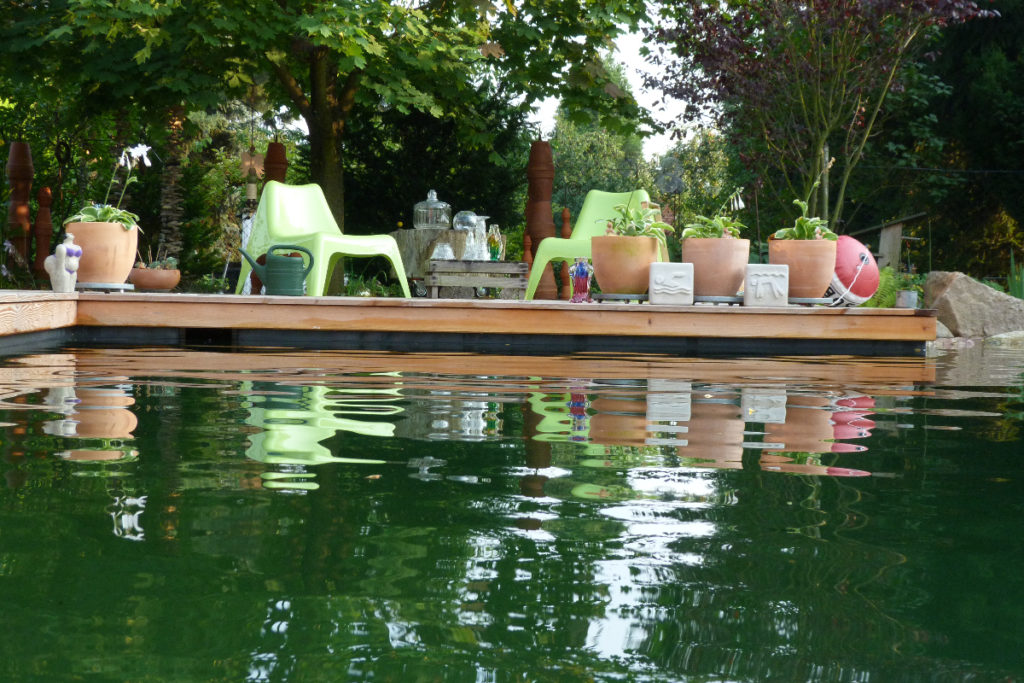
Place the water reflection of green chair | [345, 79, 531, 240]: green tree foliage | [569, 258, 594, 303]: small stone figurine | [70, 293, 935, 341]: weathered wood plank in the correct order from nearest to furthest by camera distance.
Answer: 1. the water reflection of green chair
2. [70, 293, 935, 341]: weathered wood plank
3. [569, 258, 594, 303]: small stone figurine
4. [345, 79, 531, 240]: green tree foliage

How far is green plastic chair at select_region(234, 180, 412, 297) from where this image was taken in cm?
709

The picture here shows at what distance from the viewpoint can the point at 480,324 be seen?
609 centimetres

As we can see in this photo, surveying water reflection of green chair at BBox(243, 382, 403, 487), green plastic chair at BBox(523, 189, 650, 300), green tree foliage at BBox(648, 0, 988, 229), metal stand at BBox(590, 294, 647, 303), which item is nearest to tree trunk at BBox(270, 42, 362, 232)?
green plastic chair at BBox(523, 189, 650, 300)

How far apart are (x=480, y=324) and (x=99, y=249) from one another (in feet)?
7.95

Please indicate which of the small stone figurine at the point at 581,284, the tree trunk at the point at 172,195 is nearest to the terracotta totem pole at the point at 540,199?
the small stone figurine at the point at 581,284

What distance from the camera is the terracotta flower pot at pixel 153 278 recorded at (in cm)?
849

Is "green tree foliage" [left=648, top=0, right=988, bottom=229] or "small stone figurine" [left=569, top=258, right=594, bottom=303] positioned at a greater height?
"green tree foliage" [left=648, top=0, right=988, bottom=229]

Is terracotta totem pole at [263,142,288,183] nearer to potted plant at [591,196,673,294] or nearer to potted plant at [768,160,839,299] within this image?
potted plant at [591,196,673,294]

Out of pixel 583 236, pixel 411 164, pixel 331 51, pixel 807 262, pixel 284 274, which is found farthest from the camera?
pixel 411 164


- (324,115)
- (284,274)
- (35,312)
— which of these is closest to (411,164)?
(324,115)

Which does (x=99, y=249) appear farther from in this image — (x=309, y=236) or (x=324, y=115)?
(x=324, y=115)

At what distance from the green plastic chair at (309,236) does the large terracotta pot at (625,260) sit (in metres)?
1.29

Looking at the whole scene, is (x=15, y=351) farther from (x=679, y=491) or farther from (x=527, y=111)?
(x=527, y=111)

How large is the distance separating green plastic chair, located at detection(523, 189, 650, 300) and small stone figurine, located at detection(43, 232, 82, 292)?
2.98m
